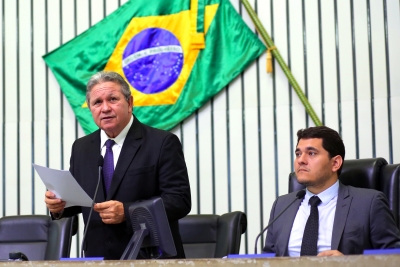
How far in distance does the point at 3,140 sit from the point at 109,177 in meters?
2.64

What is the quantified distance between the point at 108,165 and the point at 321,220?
3.52 ft

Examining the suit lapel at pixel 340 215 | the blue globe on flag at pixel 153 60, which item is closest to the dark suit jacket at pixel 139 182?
the suit lapel at pixel 340 215

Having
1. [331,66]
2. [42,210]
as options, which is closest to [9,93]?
[42,210]

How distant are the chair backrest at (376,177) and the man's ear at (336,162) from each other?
0.44 ft

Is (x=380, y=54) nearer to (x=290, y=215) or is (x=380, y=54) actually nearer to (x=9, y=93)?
(x=290, y=215)

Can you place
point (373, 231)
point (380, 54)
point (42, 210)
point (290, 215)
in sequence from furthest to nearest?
point (42, 210), point (380, 54), point (290, 215), point (373, 231)

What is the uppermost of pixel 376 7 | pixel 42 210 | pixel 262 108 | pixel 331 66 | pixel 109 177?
pixel 376 7

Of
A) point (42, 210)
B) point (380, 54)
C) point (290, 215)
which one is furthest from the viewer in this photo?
point (42, 210)

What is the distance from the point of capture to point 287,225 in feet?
10.7

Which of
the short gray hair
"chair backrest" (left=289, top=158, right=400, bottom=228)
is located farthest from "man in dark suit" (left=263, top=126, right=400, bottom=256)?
the short gray hair

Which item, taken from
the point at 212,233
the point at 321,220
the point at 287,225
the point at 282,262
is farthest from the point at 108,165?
the point at 282,262

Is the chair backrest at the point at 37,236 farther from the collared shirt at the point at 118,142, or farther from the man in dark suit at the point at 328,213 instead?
the man in dark suit at the point at 328,213

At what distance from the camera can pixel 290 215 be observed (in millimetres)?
3314

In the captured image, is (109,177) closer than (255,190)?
Yes
